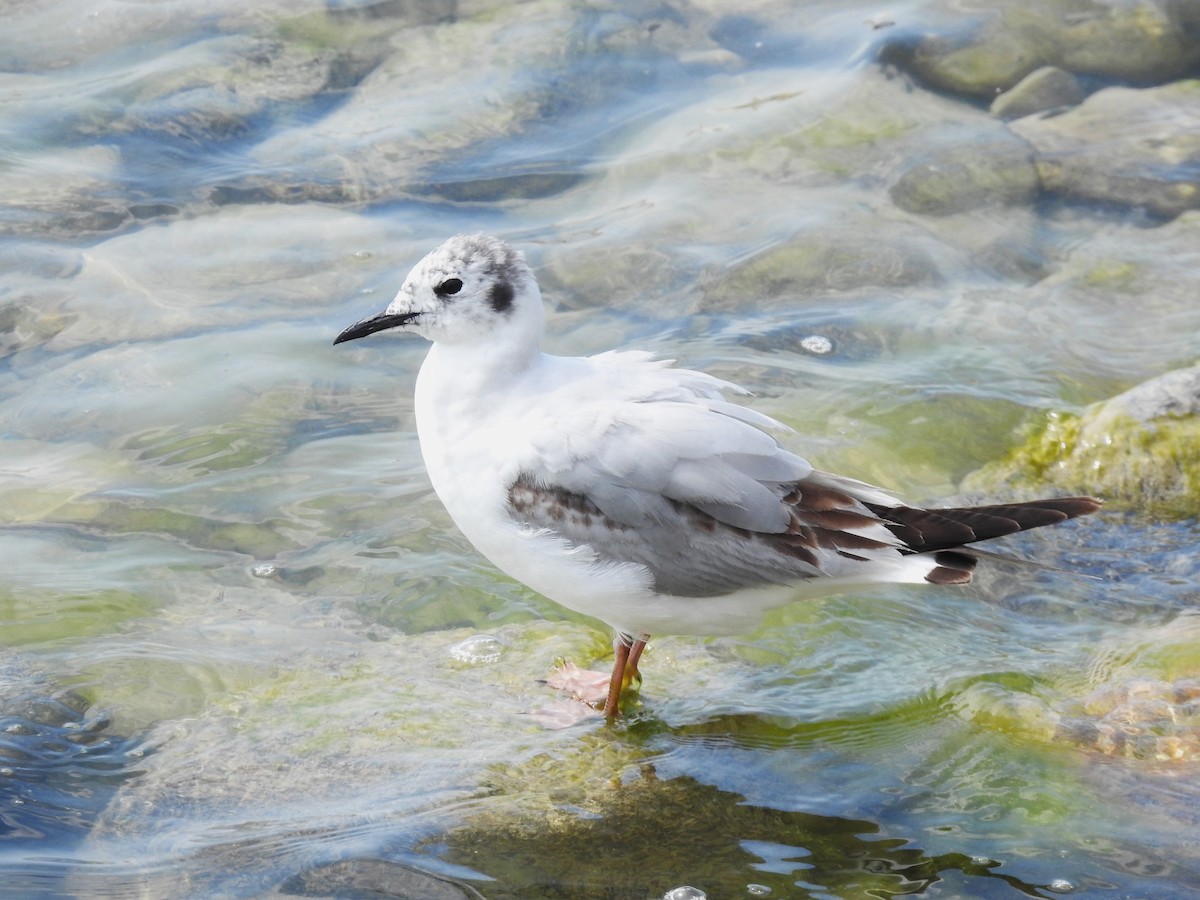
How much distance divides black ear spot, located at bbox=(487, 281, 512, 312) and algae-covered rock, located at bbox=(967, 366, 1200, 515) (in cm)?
247

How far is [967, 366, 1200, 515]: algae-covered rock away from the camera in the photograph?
19.2 ft

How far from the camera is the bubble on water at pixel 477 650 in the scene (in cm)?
504

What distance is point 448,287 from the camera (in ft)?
15.3

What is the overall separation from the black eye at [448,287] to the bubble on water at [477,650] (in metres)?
1.30

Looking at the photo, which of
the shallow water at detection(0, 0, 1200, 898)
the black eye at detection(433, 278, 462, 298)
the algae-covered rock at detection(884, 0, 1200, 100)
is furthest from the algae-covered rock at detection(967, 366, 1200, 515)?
the algae-covered rock at detection(884, 0, 1200, 100)

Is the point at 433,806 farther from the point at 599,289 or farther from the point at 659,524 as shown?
the point at 599,289

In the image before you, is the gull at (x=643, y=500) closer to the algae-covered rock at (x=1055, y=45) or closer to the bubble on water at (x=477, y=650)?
the bubble on water at (x=477, y=650)

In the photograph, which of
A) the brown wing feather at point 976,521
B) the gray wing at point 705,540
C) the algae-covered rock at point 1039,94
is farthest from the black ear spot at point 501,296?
the algae-covered rock at point 1039,94

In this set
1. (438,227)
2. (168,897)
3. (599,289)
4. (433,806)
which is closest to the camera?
(168,897)

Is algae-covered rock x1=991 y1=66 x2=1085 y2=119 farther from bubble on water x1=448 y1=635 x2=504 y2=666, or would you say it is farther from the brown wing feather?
bubble on water x1=448 y1=635 x2=504 y2=666

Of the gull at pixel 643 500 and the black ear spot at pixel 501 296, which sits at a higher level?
the black ear spot at pixel 501 296

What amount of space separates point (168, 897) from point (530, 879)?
38.2 inches

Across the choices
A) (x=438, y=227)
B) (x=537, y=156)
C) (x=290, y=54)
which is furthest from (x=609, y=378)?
(x=290, y=54)

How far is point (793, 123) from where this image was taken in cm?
945
